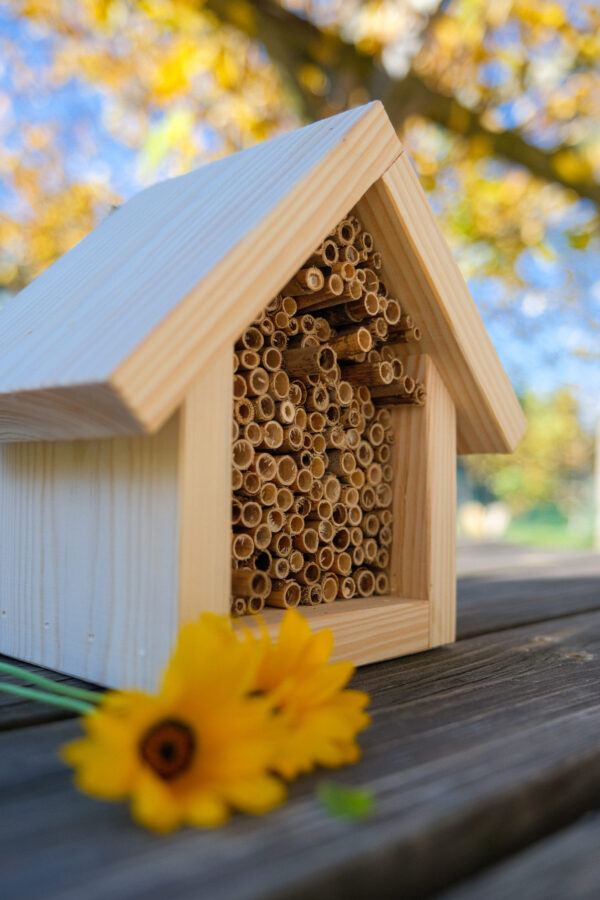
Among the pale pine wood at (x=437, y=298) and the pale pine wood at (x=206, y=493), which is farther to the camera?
the pale pine wood at (x=437, y=298)

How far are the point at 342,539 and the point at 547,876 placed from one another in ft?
2.12

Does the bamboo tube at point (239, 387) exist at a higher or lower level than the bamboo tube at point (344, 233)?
lower

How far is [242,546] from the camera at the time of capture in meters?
0.97

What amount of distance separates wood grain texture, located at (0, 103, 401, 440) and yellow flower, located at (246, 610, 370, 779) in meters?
0.25

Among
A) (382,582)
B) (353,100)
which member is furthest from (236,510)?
(353,100)

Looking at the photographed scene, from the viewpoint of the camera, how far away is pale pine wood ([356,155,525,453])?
1.04m

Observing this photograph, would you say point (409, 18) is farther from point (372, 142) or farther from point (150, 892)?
point (150, 892)

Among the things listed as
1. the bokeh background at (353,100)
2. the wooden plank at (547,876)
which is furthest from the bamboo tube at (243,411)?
the bokeh background at (353,100)

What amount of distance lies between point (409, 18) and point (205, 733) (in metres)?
3.46

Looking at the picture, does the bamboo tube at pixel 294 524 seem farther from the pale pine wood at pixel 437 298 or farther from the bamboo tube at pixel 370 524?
the pale pine wood at pixel 437 298

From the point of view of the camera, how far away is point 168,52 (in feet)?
A: 13.2

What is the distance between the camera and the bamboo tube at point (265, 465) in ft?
3.23

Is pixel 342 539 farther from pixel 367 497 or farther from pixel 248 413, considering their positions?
pixel 248 413

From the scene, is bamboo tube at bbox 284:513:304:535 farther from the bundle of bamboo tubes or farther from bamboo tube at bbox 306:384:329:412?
bamboo tube at bbox 306:384:329:412
